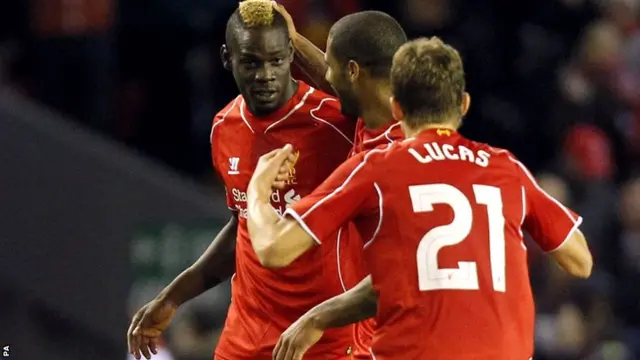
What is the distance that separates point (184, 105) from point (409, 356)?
20.7ft

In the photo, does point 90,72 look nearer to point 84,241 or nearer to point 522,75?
point 84,241

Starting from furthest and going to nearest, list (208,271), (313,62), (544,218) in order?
(208,271) < (313,62) < (544,218)

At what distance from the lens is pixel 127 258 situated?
8992mm

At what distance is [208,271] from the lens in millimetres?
5840

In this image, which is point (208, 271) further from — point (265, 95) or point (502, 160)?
point (502, 160)

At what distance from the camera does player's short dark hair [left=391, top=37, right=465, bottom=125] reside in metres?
4.32

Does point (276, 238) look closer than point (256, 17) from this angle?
Yes

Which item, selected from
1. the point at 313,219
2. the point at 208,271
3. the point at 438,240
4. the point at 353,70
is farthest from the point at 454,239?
the point at 208,271

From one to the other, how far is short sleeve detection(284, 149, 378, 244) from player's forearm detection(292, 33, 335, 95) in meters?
1.36

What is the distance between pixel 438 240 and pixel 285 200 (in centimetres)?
129

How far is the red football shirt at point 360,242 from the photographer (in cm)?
492

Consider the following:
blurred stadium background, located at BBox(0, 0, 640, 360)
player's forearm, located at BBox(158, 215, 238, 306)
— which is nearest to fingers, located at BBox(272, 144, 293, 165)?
player's forearm, located at BBox(158, 215, 238, 306)

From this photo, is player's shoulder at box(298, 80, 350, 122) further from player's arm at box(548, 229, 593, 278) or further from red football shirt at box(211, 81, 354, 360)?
player's arm at box(548, 229, 593, 278)

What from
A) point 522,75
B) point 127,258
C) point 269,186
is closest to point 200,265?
point 269,186
